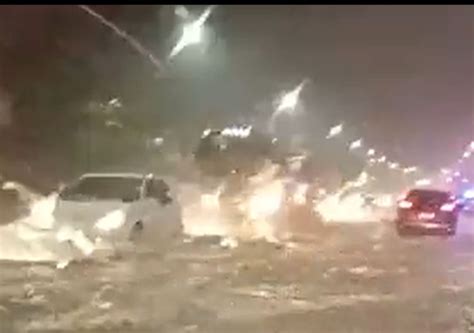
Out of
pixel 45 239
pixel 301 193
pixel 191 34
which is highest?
pixel 191 34

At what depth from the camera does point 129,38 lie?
3947mm

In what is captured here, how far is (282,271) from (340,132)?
0.43 metres

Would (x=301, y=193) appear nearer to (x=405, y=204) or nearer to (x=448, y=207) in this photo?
(x=405, y=204)

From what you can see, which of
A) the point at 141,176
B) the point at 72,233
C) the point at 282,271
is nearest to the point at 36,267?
the point at 72,233

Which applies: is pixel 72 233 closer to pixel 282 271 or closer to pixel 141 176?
pixel 141 176

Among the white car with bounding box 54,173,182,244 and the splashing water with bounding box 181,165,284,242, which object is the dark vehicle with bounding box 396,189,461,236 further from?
the white car with bounding box 54,173,182,244

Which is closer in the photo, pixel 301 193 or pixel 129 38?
pixel 129 38

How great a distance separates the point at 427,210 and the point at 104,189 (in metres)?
0.92

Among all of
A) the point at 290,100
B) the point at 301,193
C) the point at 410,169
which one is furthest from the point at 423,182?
the point at 290,100

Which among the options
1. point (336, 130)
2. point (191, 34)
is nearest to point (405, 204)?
point (336, 130)

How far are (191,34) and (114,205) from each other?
20.5 inches

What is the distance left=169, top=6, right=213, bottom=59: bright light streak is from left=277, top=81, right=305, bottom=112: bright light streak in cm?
29

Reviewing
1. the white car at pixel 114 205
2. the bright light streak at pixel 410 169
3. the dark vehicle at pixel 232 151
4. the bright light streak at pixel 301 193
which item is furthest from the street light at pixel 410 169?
the white car at pixel 114 205

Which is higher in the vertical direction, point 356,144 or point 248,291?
point 356,144
